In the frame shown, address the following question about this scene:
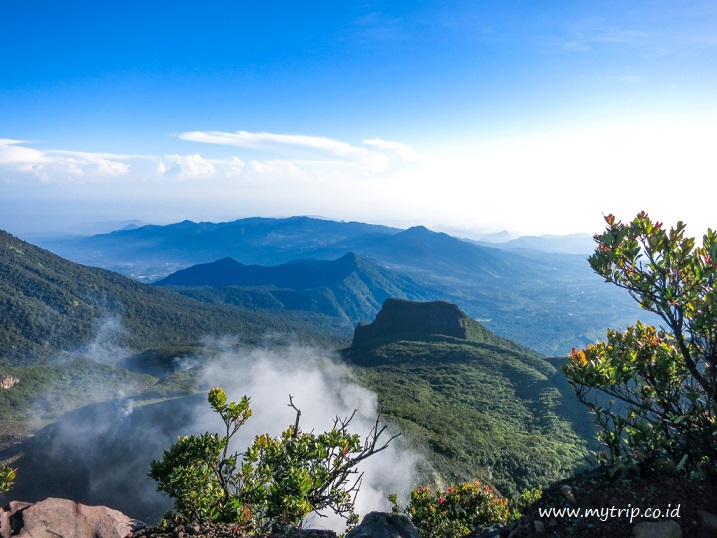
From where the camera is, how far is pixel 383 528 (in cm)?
1160

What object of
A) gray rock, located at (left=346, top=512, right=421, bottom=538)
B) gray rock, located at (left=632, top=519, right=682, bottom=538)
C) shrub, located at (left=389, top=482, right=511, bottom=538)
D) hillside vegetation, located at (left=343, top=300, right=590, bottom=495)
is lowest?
hillside vegetation, located at (left=343, top=300, right=590, bottom=495)

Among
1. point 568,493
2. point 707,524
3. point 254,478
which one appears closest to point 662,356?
point 707,524

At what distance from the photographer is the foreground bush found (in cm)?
920

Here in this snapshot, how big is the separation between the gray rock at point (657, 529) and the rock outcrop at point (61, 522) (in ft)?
48.6

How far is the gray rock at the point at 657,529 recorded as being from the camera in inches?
278

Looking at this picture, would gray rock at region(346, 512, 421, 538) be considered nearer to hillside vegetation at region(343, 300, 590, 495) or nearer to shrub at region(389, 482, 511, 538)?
shrub at region(389, 482, 511, 538)

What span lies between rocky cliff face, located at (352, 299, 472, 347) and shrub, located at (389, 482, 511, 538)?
125 meters

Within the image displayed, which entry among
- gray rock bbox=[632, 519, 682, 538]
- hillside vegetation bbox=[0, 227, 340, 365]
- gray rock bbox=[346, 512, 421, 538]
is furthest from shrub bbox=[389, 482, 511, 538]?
hillside vegetation bbox=[0, 227, 340, 365]

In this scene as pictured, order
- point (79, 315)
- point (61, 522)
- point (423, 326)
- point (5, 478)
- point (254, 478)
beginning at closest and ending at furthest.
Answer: point (254, 478) < point (5, 478) < point (61, 522) < point (79, 315) < point (423, 326)

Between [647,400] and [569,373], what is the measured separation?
225cm

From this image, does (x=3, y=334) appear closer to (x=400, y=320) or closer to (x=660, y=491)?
(x=400, y=320)

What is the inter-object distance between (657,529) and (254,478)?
9.73 meters

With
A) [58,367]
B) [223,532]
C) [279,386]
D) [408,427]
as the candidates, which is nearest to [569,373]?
[223,532]

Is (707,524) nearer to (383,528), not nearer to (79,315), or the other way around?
(383,528)
